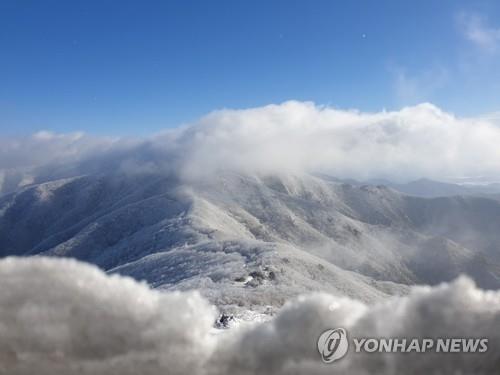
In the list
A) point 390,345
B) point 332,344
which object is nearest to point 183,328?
point 332,344

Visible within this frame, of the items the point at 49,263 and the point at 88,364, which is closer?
the point at 88,364

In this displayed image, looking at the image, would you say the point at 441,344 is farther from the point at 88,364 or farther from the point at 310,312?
the point at 88,364

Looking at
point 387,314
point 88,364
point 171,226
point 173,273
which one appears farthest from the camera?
point 171,226

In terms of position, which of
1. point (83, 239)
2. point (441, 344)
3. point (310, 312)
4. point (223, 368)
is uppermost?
point (83, 239)

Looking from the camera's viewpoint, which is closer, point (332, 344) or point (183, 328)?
point (332, 344)

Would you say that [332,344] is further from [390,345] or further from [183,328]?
[183,328]

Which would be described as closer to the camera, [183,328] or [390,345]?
[390,345]

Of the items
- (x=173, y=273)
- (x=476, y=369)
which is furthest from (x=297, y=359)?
(x=173, y=273)

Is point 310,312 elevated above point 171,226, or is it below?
below
